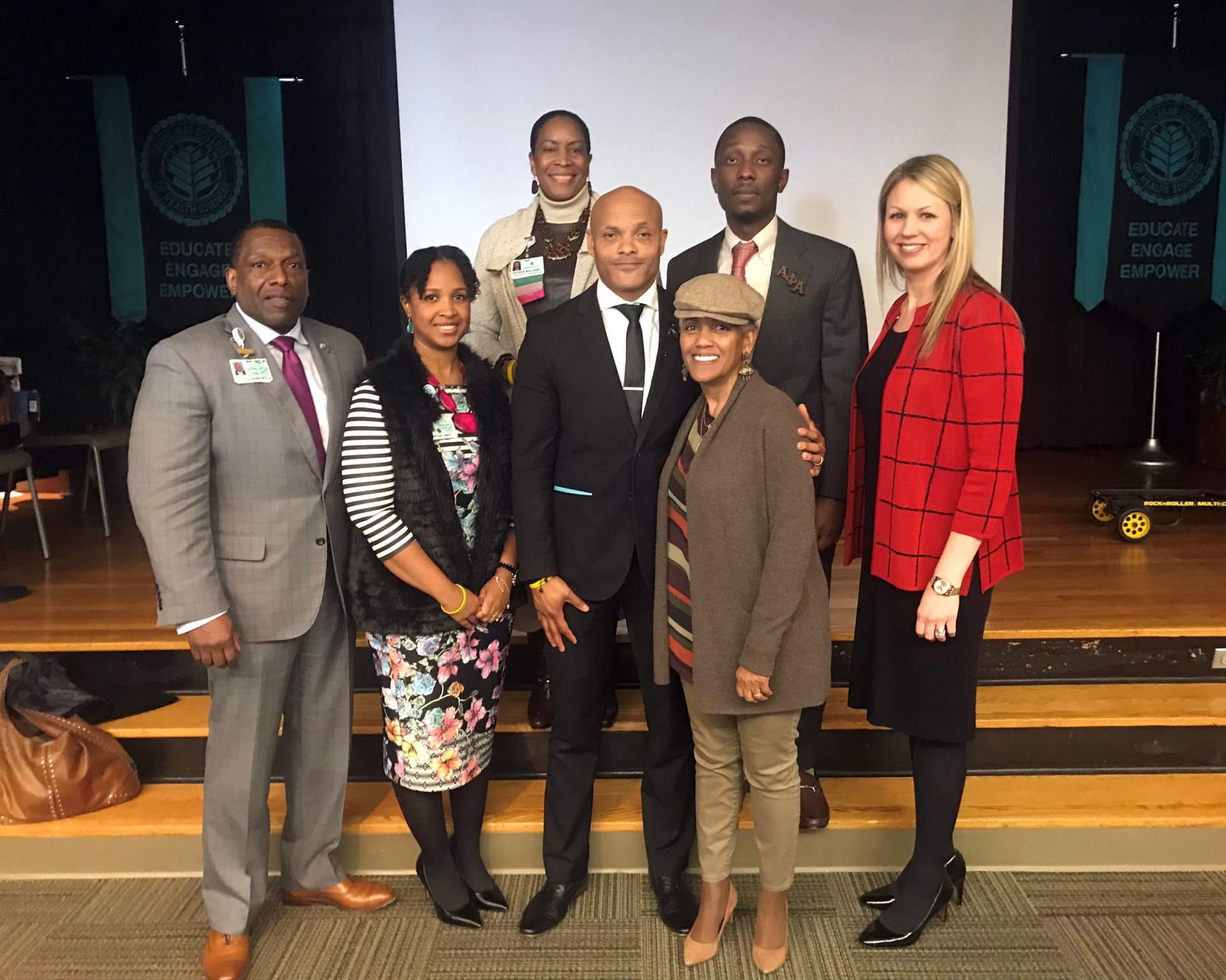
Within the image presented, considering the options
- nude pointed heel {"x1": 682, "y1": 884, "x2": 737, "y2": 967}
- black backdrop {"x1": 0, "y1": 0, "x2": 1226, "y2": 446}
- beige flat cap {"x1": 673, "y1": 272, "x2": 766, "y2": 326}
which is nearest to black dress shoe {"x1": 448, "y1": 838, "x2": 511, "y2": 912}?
nude pointed heel {"x1": 682, "y1": 884, "x2": 737, "y2": 967}

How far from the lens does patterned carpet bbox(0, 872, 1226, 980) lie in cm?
199

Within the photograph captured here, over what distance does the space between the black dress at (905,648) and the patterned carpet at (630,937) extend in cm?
57

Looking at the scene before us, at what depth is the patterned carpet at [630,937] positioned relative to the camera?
1.99 m

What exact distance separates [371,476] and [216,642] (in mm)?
473

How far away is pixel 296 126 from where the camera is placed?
238 inches

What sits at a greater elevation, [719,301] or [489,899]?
[719,301]

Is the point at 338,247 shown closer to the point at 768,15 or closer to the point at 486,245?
the point at 768,15

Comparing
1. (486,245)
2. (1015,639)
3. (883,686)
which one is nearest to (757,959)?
(883,686)

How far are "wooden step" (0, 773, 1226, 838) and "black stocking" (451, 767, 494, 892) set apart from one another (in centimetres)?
15

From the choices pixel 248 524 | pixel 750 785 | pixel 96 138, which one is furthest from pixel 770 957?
pixel 96 138

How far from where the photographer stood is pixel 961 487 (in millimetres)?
1796

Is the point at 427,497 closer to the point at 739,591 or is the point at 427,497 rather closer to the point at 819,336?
the point at 739,591

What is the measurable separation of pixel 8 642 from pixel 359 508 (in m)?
1.94

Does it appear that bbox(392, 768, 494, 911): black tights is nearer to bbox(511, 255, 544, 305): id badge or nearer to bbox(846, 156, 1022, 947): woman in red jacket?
bbox(846, 156, 1022, 947): woman in red jacket
